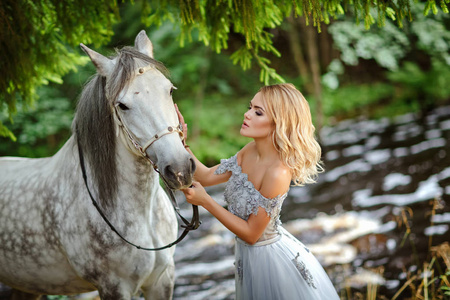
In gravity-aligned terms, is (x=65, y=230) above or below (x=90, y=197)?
below

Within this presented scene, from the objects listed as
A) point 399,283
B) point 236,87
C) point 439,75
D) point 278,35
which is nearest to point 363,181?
point 399,283

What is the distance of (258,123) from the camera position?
6.72ft

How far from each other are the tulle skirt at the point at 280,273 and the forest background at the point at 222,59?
106cm

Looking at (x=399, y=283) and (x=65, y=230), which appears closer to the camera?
(x=65, y=230)

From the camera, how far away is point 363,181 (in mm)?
6965

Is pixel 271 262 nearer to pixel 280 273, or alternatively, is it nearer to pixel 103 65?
pixel 280 273

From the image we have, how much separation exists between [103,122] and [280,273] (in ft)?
Result: 4.01

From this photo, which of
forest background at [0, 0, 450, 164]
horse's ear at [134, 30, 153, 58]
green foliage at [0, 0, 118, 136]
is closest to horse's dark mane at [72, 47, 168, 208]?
horse's ear at [134, 30, 153, 58]

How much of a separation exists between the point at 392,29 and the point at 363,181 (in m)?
2.58

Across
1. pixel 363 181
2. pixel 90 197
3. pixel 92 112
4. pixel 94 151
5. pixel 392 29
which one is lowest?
pixel 363 181

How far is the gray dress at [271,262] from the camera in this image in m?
2.02

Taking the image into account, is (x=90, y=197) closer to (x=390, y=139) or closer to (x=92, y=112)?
(x=92, y=112)

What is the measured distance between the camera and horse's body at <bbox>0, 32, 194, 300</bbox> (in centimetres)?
191

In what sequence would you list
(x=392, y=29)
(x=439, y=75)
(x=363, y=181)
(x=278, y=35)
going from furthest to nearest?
1. (x=278, y=35)
2. (x=439, y=75)
3. (x=363, y=181)
4. (x=392, y=29)
